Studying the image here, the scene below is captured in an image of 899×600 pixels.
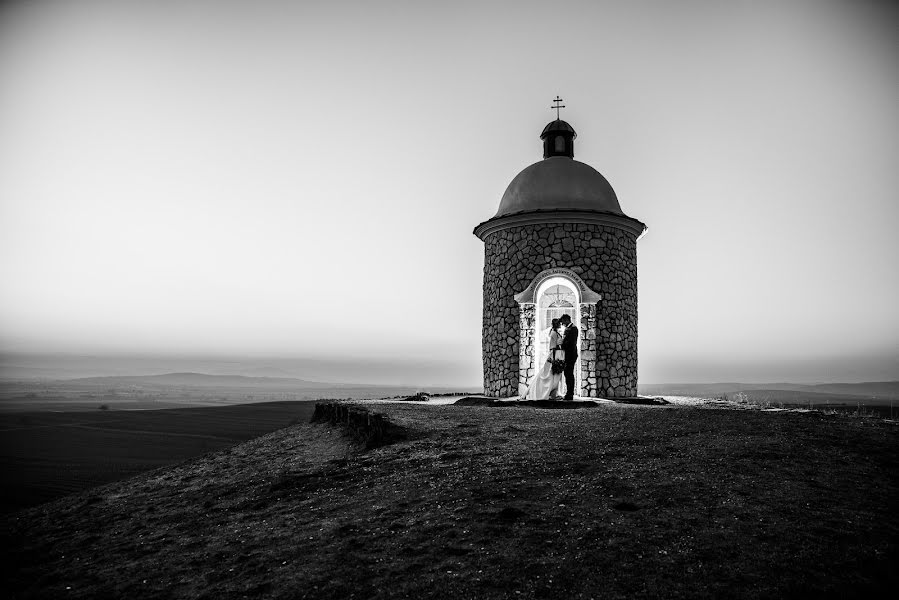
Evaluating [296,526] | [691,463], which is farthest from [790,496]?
[296,526]

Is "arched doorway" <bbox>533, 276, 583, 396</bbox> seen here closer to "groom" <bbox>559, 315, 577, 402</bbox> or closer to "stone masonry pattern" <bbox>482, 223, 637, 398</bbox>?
"stone masonry pattern" <bbox>482, 223, 637, 398</bbox>

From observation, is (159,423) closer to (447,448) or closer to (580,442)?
(447,448)

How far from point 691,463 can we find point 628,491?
1163 millimetres

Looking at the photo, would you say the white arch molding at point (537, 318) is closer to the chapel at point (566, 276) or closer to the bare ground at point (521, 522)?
the chapel at point (566, 276)

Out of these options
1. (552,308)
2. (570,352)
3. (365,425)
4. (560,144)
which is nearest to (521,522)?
(365,425)

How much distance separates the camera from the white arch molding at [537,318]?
15008mm

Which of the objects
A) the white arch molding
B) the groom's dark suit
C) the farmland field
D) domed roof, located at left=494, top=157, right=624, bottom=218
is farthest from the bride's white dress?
the farmland field

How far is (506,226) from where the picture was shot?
16.2m

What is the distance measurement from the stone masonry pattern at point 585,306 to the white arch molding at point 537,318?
0.04 m

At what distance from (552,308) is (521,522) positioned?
1303 cm

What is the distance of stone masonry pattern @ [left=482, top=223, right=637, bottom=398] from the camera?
15070 millimetres

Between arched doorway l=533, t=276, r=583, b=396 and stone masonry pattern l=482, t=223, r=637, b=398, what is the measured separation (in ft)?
0.85

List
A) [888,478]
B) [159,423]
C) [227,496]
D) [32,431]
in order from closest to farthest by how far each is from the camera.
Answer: [888,478], [227,496], [32,431], [159,423]

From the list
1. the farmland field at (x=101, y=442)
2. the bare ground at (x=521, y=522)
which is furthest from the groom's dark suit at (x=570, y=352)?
the farmland field at (x=101, y=442)
